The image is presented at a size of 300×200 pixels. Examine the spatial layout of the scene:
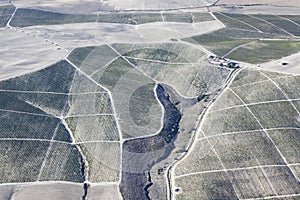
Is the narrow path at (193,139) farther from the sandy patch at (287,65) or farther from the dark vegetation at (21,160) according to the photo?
the dark vegetation at (21,160)

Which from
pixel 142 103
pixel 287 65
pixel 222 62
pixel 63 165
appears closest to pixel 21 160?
pixel 63 165

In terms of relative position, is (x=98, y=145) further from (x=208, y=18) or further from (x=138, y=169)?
(x=208, y=18)

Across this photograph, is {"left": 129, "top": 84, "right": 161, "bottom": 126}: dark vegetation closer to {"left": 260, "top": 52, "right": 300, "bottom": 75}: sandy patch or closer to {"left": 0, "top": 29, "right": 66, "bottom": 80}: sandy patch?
{"left": 0, "top": 29, "right": 66, "bottom": 80}: sandy patch

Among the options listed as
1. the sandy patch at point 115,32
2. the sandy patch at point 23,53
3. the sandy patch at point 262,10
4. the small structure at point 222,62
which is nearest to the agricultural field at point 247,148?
the small structure at point 222,62

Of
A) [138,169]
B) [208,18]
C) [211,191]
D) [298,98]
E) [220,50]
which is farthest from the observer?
[208,18]

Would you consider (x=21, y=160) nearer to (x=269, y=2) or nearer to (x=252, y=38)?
(x=252, y=38)

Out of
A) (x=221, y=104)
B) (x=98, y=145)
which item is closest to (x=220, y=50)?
(x=221, y=104)

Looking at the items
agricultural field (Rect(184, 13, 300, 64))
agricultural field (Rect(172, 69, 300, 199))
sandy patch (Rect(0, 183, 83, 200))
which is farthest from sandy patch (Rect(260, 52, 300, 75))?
sandy patch (Rect(0, 183, 83, 200))
